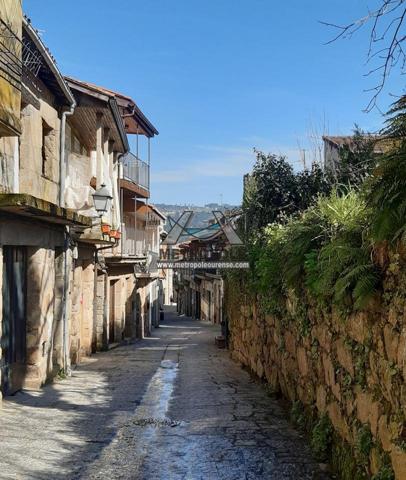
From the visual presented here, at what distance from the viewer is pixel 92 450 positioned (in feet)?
18.9

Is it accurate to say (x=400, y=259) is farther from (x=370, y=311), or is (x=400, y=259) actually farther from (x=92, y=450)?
(x=92, y=450)

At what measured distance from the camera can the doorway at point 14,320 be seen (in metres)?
8.69

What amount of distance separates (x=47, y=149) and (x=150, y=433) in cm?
694

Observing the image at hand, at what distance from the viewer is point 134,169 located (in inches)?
875

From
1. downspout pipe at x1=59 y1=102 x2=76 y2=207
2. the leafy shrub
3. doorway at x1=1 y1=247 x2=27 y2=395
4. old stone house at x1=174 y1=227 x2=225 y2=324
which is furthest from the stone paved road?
old stone house at x1=174 y1=227 x2=225 y2=324

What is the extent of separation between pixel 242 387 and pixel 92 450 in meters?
4.50

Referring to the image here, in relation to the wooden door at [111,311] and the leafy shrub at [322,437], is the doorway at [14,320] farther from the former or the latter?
the wooden door at [111,311]

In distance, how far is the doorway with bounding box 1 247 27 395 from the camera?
342 inches

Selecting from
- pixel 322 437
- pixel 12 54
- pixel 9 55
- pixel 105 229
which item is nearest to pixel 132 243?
pixel 105 229

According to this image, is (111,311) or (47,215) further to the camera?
(111,311)

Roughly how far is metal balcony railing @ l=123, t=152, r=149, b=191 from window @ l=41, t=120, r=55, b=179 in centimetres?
962

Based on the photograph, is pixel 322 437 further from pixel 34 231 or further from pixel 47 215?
pixel 34 231

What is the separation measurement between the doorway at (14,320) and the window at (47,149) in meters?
2.28

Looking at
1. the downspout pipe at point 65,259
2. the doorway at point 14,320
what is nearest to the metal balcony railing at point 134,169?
the downspout pipe at point 65,259
